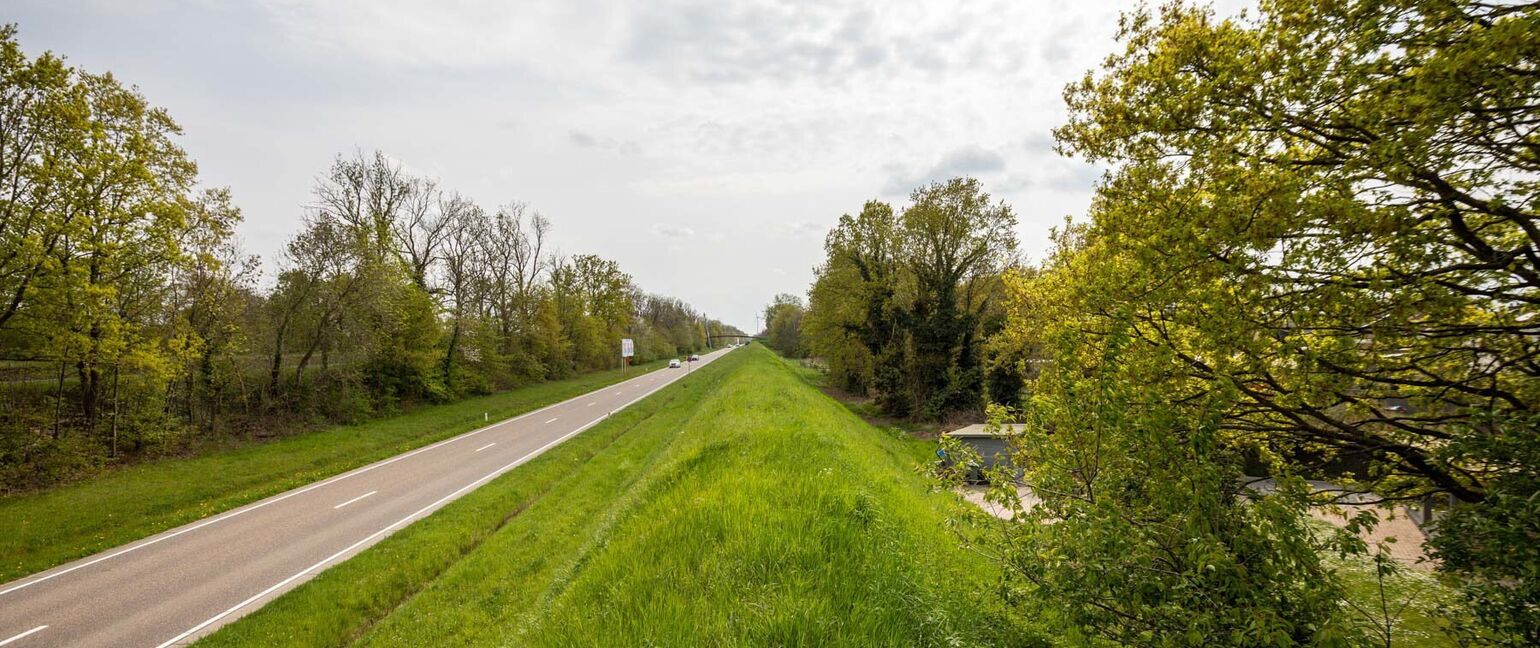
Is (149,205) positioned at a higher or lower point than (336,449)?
higher

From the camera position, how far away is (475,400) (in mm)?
34625

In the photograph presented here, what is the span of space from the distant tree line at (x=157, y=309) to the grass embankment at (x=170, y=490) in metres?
1.51

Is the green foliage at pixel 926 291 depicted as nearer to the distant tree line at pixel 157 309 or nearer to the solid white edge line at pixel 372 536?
the solid white edge line at pixel 372 536

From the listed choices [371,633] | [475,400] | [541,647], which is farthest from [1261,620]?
[475,400]

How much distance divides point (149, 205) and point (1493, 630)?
28.7 metres

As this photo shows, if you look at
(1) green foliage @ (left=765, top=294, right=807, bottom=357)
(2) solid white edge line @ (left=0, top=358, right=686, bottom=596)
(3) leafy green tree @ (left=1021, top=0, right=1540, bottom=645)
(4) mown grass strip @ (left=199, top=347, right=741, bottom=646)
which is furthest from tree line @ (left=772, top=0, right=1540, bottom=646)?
(1) green foliage @ (left=765, top=294, right=807, bottom=357)

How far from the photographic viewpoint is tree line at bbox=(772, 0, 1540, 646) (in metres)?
3.08

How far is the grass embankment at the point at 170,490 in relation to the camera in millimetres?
11641

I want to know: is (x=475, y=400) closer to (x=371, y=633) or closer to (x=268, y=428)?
(x=268, y=428)

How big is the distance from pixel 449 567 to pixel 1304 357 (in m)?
13.3

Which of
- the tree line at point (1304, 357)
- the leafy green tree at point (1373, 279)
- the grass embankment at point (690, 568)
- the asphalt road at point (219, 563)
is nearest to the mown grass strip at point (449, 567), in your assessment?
the grass embankment at point (690, 568)

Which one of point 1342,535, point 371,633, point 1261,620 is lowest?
point 371,633

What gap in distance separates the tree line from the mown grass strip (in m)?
8.18

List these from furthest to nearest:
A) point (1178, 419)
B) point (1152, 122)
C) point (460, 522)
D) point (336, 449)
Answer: point (336, 449)
point (460, 522)
point (1152, 122)
point (1178, 419)
